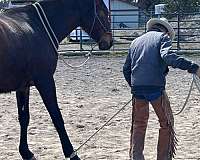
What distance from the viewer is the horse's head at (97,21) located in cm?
546

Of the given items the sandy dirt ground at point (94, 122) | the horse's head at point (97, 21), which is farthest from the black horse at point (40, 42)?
the sandy dirt ground at point (94, 122)

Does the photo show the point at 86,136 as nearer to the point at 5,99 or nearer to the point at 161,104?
the point at 161,104

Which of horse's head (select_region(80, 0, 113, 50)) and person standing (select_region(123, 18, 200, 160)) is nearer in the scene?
person standing (select_region(123, 18, 200, 160))

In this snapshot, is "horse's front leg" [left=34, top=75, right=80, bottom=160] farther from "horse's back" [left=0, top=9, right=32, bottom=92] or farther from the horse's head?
the horse's head

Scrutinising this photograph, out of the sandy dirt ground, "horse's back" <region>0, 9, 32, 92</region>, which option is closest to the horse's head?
"horse's back" <region>0, 9, 32, 92</region>

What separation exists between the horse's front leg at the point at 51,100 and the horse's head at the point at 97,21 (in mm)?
904

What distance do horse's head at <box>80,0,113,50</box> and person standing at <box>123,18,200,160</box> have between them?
0.90m

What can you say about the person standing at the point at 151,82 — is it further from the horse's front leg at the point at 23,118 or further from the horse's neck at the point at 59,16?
the horse's front leg at the point at 23,118

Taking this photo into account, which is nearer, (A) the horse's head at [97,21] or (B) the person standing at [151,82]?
(B) the person standing at [151,82]

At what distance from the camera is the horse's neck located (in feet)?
17.4

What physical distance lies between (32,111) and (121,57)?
9.26 meters

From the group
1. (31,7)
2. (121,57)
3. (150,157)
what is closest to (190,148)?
(150,157)

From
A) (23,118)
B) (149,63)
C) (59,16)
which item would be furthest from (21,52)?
(149,63)

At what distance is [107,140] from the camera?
230 inches
